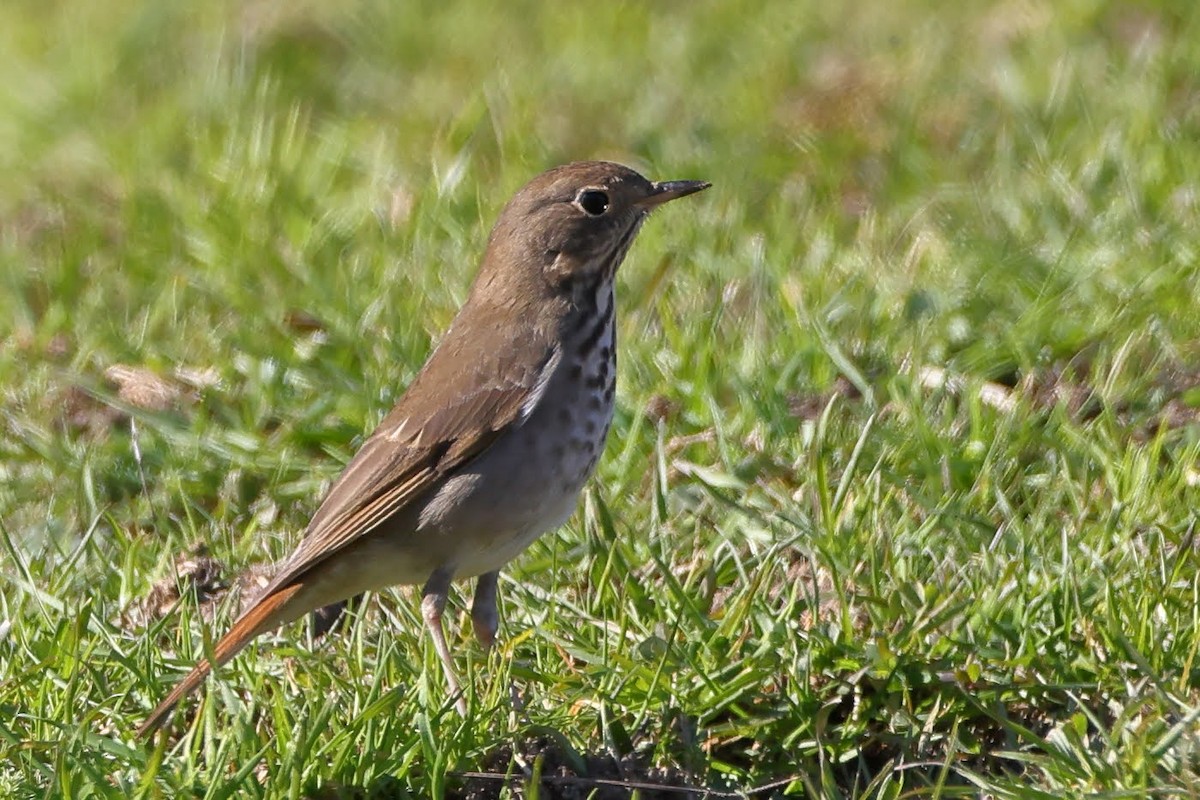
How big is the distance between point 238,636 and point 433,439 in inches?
27.1

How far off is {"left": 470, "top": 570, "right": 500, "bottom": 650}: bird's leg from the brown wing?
0.29 metres

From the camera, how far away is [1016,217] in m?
6.58

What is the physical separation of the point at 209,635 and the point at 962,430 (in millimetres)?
2281

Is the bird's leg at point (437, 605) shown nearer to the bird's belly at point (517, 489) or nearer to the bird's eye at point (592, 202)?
the bird's belly at point (517, 489)

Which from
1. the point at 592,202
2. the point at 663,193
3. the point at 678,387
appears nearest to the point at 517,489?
the point at 592,202

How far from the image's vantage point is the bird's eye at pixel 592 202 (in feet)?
16.7

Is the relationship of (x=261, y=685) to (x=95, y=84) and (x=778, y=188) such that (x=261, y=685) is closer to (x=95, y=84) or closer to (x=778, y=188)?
(x=778, y=188)

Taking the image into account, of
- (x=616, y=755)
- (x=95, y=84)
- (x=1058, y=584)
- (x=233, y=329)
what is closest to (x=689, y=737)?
(x=616, y=755)

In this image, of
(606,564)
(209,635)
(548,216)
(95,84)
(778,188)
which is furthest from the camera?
(95,84)

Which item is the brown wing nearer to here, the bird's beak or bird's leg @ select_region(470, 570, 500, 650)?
bird's leg @ select_region(470, 570, 500, 650)

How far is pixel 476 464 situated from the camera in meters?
4.74

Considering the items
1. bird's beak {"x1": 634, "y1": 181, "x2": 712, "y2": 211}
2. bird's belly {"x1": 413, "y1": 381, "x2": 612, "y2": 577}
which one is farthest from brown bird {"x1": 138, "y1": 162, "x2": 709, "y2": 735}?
bird's beak {"x1": 634, "y1": 181, "x2": 712, "y2": 211}

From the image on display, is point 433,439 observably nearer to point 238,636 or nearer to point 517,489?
point 517,489

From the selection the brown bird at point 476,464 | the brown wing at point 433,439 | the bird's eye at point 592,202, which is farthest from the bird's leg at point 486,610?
the bird's eye at point 592,202
